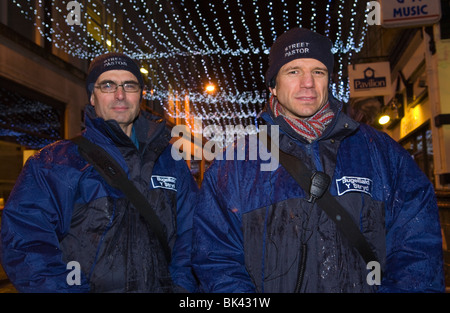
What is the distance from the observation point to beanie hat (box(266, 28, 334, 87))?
2.53 metres

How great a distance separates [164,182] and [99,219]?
22.5 inches

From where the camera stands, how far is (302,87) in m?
2.45

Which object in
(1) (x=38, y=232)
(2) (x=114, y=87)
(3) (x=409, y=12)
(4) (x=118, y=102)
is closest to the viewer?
(1) (x=38, y=232)

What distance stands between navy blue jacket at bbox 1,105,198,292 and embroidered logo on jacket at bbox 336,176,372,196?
4.06 feet

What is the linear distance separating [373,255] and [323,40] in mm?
1500

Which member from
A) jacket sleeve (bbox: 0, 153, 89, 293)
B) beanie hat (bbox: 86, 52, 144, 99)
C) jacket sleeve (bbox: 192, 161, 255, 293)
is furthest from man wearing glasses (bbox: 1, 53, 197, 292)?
jacket sleeve (bbox: 192, 161, 255, 293)

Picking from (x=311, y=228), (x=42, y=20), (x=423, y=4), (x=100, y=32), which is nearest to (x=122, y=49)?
(x=100, y=32)

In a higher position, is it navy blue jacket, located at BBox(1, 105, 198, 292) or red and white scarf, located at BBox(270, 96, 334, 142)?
red and white scarf, located at BBox(270, 96, 334, 142)

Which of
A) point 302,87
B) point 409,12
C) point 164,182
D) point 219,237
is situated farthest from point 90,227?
point 409,12

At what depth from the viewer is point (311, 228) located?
2.06 meters

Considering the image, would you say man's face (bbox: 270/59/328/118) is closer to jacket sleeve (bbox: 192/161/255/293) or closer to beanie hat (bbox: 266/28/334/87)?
beanie hat (bbox: 266/28/334/87)

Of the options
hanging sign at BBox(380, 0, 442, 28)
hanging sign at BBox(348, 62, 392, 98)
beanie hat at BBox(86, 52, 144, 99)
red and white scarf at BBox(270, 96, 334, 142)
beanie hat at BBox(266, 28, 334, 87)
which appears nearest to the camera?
red and white scarf at BBox(270, 96, 334, 142)

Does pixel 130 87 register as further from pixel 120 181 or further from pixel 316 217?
pixel 316 217
